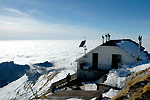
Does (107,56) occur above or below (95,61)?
above

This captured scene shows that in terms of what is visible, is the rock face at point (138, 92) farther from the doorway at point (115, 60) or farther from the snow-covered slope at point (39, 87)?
the snow-covered slope at point (39, 87)

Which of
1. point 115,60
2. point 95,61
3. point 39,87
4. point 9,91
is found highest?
point 115,60

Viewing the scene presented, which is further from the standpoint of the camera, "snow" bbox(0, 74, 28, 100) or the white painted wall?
"snow" bbox(0, 74, 28, 100)

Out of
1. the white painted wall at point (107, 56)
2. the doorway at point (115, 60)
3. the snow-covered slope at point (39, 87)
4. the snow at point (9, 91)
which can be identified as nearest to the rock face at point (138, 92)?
the white painted wall at point (107, 56)

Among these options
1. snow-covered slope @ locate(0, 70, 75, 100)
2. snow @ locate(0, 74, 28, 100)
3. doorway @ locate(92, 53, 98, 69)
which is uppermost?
doorway @ locate(92, 53, 98, 69)

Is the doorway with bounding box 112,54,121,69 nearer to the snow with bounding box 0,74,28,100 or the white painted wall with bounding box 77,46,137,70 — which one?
the white painted wall with bounding box 77,46,137,70

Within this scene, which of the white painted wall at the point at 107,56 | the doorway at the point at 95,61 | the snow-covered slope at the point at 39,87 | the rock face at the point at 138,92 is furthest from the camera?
the snow-covered slope at the point at 39,87

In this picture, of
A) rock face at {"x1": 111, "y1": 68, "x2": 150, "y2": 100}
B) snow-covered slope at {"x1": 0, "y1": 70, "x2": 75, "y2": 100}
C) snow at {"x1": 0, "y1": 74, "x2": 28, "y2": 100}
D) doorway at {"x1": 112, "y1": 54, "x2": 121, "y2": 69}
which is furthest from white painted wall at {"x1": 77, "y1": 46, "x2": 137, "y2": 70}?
snow at {"x1": 0, "y1": 74, "x2": 28, "y2": 100}

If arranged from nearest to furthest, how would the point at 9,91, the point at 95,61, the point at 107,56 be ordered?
the point at 107,56, the point at 95,61, the point at 9,91

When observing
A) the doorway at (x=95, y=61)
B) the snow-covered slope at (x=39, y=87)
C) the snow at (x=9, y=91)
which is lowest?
the snow at (x=9, y=91)

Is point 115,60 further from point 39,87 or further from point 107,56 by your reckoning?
point 39,87

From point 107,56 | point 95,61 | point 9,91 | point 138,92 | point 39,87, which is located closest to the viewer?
point 138,92

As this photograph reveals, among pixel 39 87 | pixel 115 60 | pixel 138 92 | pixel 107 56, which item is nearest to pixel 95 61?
pixel 107 56

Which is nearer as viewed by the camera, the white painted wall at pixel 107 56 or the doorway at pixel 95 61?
the white painted wall at pixel 107 56
